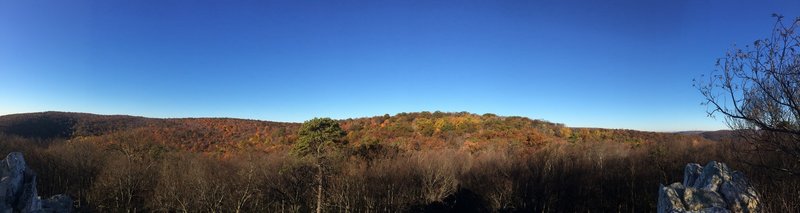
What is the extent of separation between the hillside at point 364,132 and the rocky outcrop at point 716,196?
2865 centimetres

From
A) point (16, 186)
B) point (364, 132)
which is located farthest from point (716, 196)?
point (364, 132)

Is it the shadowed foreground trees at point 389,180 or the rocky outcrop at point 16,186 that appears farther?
the shadowed foreground trees at point 389,180

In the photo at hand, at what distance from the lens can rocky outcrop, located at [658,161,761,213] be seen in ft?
27.5

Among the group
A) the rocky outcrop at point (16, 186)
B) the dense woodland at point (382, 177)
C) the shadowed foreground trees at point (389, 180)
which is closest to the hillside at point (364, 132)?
the dense woodland at point (382, 177)

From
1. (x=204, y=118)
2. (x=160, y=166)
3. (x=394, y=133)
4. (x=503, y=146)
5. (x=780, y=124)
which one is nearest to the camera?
(x=780, y=124)

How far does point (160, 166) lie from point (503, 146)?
96.9 feet

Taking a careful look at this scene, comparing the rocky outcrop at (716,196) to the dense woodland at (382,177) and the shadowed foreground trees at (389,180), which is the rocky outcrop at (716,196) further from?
the shadowed foreground trees at (389,180)

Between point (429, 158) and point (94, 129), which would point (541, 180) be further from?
point (94, 129)

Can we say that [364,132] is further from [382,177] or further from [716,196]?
[716,196]

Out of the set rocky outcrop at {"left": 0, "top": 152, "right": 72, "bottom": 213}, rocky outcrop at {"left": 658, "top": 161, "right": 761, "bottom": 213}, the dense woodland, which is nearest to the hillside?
the dense woodland

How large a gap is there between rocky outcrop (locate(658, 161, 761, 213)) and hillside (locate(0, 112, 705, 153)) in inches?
1128

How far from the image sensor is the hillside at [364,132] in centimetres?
4706

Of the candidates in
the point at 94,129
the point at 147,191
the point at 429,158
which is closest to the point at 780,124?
the point at 429,158

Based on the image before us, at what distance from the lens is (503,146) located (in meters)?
43.1
